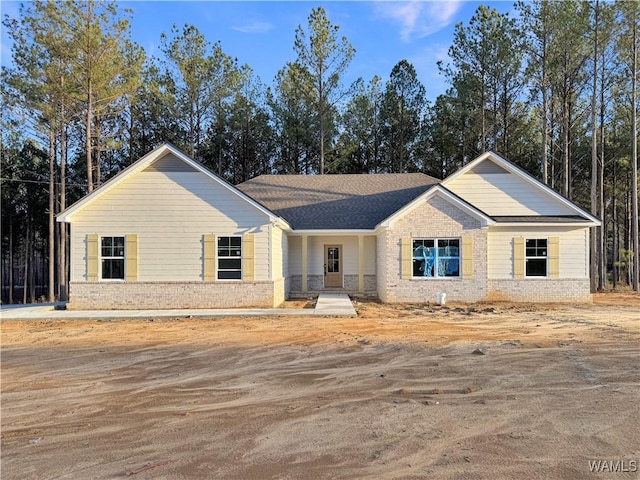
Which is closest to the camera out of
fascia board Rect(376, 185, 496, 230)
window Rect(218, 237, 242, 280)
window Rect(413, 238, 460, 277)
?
window Rect(218, 237, 242, 280)

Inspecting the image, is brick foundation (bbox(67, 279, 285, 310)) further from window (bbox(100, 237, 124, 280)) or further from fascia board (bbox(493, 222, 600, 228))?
fascia board (bbox(493, 222, 600, 228))

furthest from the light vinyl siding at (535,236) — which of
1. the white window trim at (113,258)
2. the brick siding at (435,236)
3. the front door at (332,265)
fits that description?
the white window trim at (113,258)

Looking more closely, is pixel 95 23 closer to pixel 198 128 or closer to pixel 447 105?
pixel 198 128

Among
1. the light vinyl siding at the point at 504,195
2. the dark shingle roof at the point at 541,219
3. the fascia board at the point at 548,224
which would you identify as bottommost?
the fascia board at the point at 548,224

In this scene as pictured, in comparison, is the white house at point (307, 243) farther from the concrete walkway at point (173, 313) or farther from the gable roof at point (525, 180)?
the concrete walkway at point (173, 313)

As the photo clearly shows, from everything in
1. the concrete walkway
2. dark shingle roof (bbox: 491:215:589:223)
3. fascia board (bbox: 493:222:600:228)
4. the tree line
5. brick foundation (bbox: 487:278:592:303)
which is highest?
the tree line

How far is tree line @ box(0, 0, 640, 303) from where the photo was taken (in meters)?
19.4

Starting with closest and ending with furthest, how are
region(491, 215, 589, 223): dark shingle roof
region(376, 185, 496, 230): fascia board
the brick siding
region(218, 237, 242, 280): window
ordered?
region(218, 237, 242, 280): window → region(376, 185, 496, 230): fascia board → the brick siding → region(491, 215, 589, 223): dark shingle roof

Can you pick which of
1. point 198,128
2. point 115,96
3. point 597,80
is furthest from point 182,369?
point 597,80

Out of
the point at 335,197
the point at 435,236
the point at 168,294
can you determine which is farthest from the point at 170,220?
the point at 435,236

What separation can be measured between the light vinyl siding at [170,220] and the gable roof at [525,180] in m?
8.10

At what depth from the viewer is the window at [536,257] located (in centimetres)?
1595

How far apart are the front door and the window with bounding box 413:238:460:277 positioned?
4034mm

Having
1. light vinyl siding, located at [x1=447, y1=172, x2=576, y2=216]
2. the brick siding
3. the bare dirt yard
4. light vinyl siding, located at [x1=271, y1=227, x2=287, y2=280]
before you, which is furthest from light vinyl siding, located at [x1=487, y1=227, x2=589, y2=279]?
light vinyl siding, located at [x1=271, y1=227, x2=287, y2=280]
